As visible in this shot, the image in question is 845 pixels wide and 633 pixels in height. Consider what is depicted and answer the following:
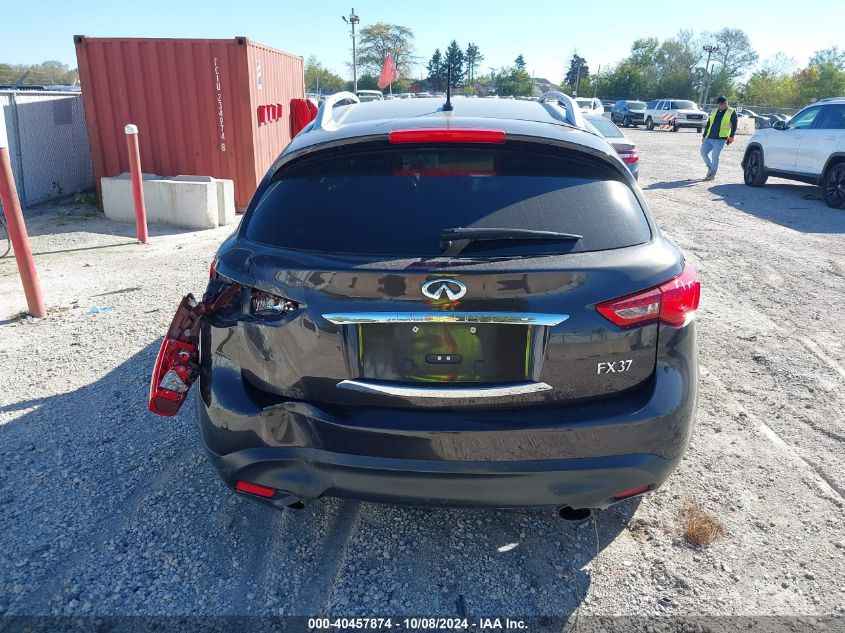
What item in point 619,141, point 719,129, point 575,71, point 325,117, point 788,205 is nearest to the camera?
point 325,117

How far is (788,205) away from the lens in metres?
12.4

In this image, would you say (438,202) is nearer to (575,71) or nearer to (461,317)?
(461,317)

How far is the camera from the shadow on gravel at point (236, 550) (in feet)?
8.49

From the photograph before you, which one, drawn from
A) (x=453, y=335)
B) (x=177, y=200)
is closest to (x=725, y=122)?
(x=177, y=200)

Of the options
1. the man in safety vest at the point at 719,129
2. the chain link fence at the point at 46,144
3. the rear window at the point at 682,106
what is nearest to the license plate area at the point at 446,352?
the chain link fence at the point at 46,144

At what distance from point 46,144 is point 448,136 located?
34.9 ft

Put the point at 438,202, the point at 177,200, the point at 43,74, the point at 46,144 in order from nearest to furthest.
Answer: the point at 438,202 → the point at 177,200 → the point at 46,144 → the point at 43,74

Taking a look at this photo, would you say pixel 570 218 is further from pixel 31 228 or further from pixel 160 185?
pixel 31 228

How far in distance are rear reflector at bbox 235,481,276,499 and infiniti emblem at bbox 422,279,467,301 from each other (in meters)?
0.97

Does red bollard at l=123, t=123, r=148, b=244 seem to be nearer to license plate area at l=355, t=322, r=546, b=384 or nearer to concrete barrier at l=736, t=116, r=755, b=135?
license plate area at l=355, t=322, r=546, b=384

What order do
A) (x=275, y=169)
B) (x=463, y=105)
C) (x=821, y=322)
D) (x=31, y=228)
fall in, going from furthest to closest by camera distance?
1. (x=31, y=228)
2. (x=821, y=322)
3. (x=463, y=105)
4. (x=275, y=169)

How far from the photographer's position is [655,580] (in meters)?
2.72

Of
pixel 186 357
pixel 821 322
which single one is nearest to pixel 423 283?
pixel 186 357

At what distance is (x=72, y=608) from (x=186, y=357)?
1037mm
